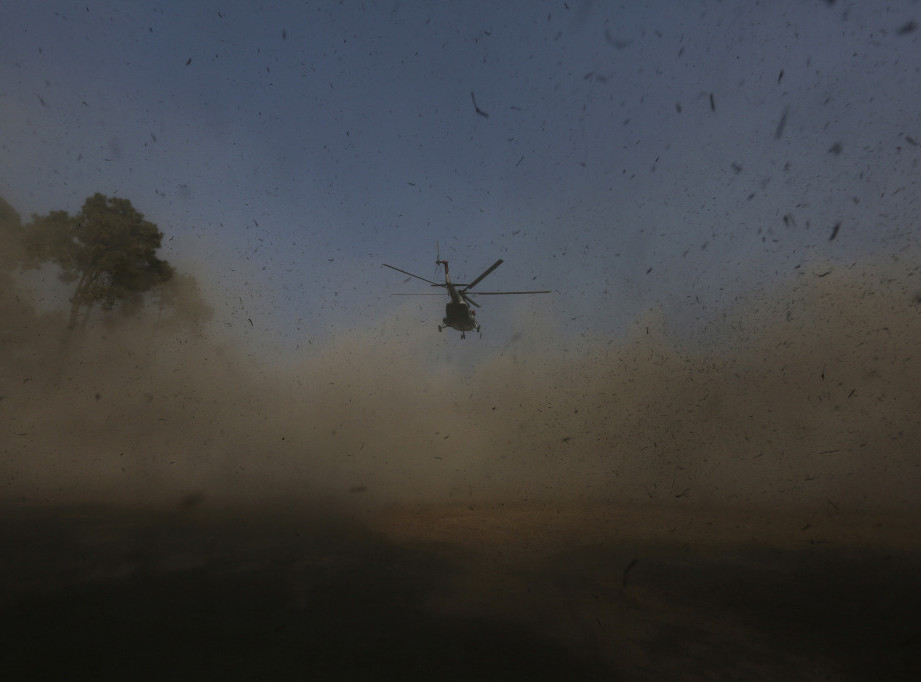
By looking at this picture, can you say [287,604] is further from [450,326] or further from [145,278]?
[145,278]

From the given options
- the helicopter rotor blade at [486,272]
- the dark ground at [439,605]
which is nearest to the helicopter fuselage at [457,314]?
the helicopter rotor blade at [486,272]

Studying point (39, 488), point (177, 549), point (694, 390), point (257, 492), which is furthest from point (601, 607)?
point (39, 488)

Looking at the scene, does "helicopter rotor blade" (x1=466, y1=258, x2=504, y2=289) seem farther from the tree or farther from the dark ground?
the tree

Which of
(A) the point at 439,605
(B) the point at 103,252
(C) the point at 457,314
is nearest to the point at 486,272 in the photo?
(C) the point at 457,314

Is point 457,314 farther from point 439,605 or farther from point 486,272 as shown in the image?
point 439,605

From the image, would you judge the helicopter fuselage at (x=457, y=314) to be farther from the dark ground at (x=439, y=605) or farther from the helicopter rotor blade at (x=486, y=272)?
the dark ground at (x=439, y=605)

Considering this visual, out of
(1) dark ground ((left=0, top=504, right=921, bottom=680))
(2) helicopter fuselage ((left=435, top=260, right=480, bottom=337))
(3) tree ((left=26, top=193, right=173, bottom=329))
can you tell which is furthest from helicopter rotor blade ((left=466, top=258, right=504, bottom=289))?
(3) tree ((left=26, top=193, right=173, bottom=329))
